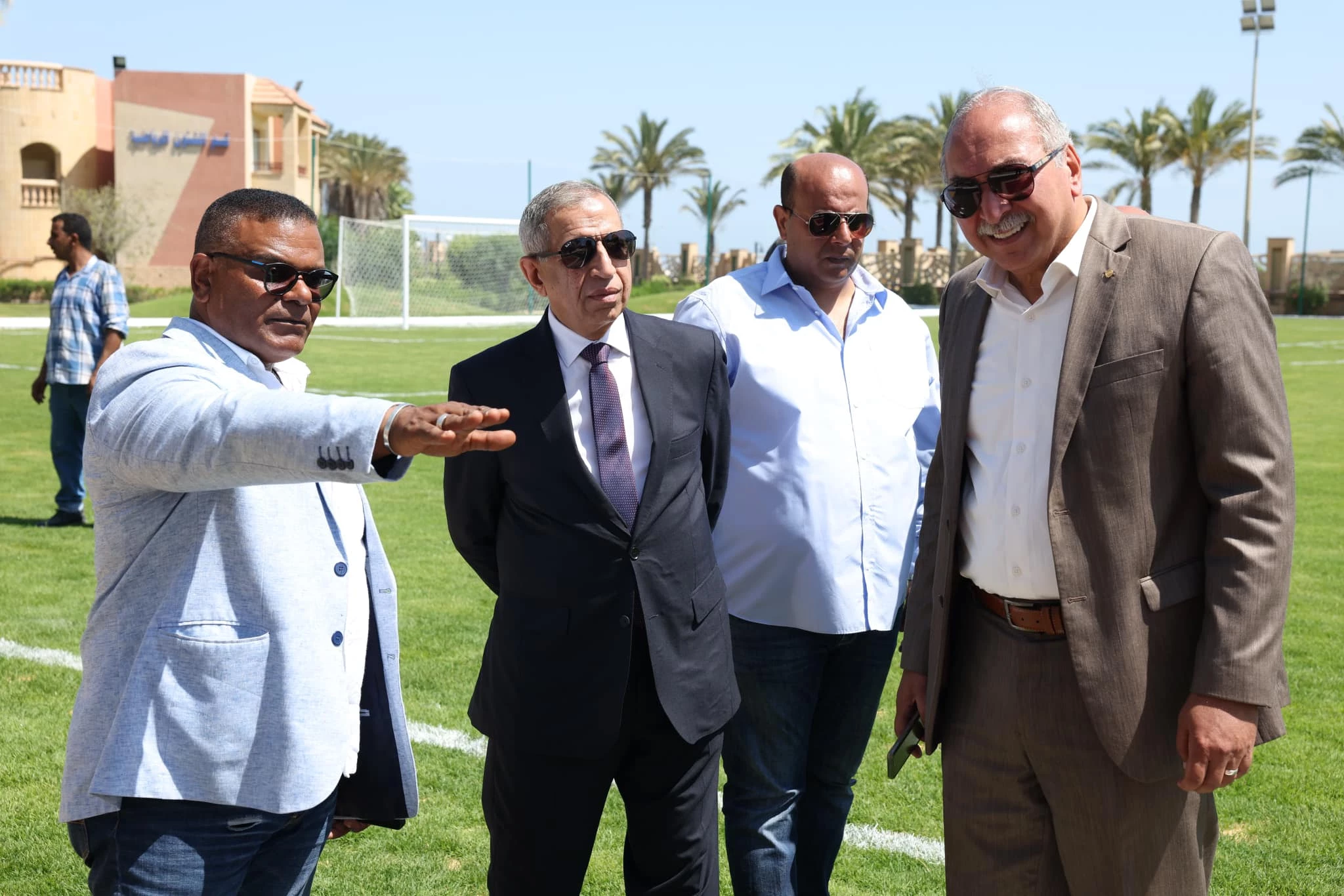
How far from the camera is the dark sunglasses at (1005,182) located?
9.32 ft

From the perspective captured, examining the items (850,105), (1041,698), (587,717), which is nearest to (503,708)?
(587,717)

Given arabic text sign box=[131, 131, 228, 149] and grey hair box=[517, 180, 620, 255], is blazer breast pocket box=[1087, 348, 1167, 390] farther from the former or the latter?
arabic text sign box=[131, 131, 228, 149]

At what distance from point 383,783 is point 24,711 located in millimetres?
3640

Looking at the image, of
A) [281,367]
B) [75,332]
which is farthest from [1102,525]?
[75,332]

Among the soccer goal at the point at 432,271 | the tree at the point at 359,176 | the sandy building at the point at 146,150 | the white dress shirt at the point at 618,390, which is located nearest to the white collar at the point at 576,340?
the white dress shirt at the point at 618,390

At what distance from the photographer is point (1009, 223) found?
2.87 metres

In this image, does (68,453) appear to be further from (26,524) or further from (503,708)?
(503,708)

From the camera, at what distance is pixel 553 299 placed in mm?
3266

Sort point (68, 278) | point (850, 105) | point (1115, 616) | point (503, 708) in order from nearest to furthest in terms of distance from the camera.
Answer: point (1115, 616) → point (503, 708) → point (68, 278) → point (850, 105)

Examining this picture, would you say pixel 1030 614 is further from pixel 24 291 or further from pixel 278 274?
pixel 24 291

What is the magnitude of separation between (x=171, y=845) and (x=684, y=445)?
1.52 metres

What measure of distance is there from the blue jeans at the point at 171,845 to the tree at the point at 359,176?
209 feet

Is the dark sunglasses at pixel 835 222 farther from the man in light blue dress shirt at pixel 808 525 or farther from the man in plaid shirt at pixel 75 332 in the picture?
the man in plaid shirt at pixel 75 332

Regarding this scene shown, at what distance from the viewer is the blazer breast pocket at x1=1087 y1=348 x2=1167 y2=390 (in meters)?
2.69
